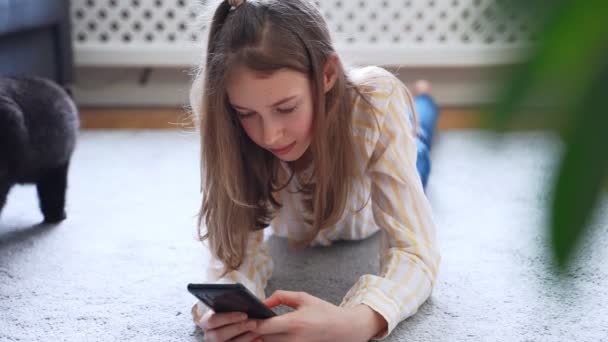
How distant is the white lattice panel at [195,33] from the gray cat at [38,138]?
37.0 inches

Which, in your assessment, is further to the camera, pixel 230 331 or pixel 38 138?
pixel 38 138

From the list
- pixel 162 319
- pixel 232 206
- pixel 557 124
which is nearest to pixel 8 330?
pixel 162 319

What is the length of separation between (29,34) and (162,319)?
1.09m

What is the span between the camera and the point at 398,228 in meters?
0.92

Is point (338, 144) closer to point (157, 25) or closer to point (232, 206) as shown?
point (232, 206)

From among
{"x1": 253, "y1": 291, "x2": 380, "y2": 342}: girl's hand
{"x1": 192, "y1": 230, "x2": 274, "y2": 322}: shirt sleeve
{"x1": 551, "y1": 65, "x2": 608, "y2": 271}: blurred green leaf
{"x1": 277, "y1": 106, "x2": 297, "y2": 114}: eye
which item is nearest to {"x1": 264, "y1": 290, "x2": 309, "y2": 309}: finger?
{"x1": 253, "y1": 291, "x2": 380, "y2": 342}: girl's hand

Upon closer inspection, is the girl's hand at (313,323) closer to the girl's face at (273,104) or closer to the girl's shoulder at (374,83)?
the girl's face at (273,104)

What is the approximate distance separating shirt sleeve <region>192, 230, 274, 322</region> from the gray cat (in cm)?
40

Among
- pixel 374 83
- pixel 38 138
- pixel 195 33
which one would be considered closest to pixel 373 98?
pixel 374 83

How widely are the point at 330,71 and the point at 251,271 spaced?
12.3 inches

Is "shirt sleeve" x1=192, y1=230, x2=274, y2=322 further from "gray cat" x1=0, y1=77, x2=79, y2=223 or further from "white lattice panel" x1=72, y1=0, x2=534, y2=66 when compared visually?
"white lattice panel" x1=72, y1=0, x2=534, y2=66

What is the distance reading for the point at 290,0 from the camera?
0.88 m

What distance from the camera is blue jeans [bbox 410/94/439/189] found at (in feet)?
4.44

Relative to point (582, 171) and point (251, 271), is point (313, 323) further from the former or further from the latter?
point (582, 171)
